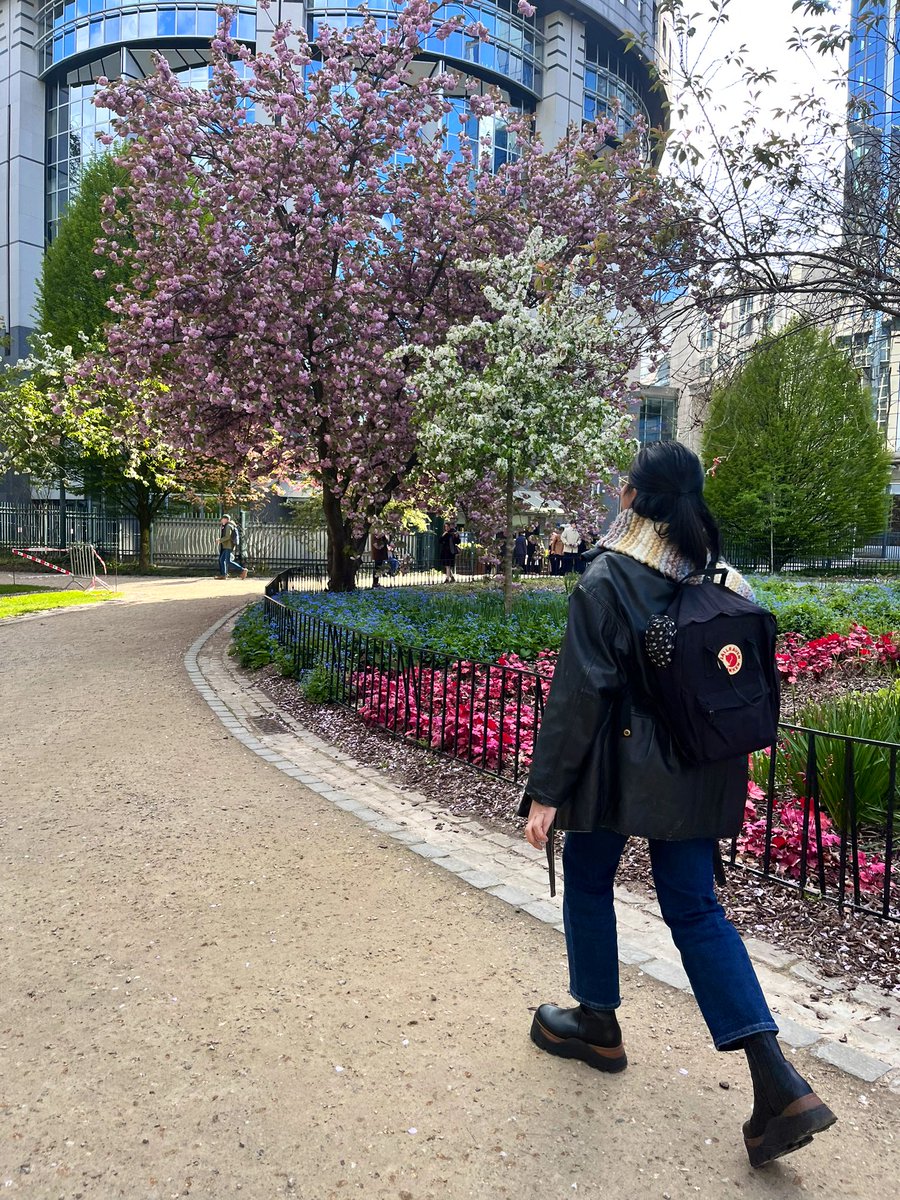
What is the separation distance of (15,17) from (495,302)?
4617 centimetres

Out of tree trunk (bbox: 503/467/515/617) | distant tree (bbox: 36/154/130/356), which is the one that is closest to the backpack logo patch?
tree trunk (bbox: 503/467/515/617)

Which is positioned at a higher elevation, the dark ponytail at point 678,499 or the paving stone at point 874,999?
the dark ponytail at point 678,499

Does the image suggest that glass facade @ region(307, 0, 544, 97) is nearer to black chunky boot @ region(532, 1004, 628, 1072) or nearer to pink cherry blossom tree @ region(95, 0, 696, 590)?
pink cherry blossom tree @ region(95, 0, 696, 590)

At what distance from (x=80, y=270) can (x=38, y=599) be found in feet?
59.0

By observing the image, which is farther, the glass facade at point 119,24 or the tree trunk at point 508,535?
the glass facade at point 119,24

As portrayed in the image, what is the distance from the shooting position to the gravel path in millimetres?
2154

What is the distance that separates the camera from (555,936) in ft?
11.3

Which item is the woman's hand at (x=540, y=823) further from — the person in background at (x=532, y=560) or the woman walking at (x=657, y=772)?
the person in background at (x=532, y=560)

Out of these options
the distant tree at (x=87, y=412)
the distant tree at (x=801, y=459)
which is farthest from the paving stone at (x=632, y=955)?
the distant tree at (x=801, y=459)

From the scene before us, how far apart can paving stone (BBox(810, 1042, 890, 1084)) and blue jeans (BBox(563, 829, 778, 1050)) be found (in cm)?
60

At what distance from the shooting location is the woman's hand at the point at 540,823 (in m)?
2.28

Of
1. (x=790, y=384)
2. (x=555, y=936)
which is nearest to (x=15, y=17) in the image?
(x=790, y=384)

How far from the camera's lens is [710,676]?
214 cm

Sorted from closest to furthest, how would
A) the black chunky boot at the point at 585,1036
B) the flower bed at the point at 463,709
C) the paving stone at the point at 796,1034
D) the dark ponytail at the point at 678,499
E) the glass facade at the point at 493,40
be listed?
the dark ponytail at the point at 678,499
the black chunky boot at the point at 585,1036
the paving stone at the point at 796,1034
the flower bed at the point at 463,709
the glass facade at the point at 493,40
